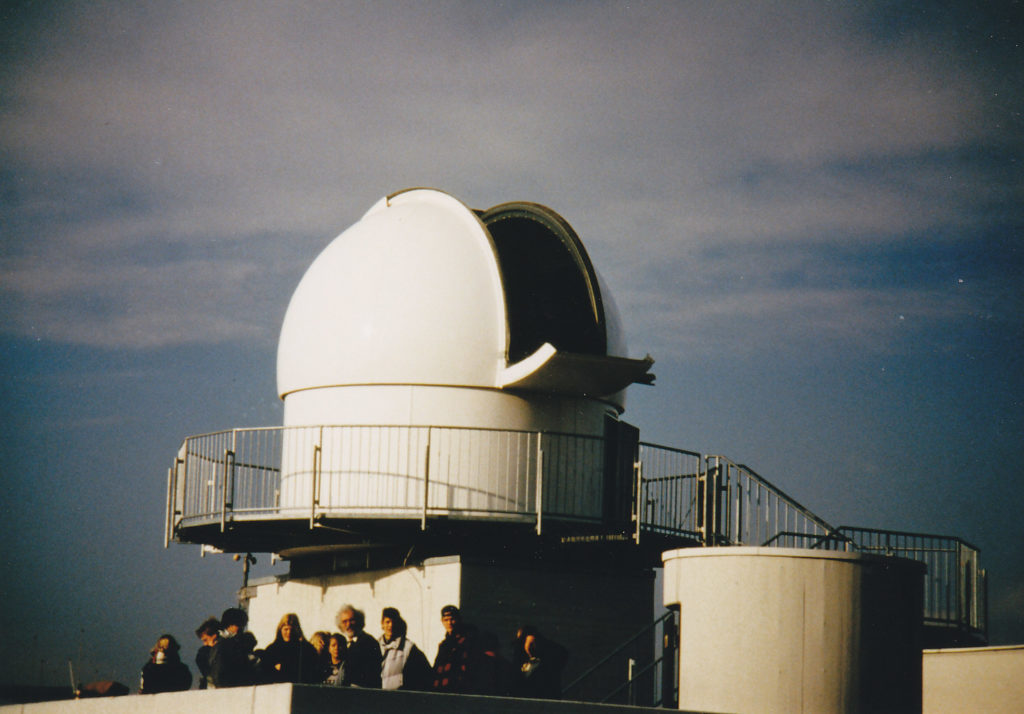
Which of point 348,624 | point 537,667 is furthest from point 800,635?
point 348,624

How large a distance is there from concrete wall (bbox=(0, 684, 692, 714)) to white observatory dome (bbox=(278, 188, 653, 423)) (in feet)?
21.5

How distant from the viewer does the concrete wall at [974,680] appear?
1716cm

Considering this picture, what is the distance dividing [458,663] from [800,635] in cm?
355

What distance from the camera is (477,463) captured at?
1927 cm

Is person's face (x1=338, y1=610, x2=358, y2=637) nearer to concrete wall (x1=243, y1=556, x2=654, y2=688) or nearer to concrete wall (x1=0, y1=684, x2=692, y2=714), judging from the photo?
concrete wall (x1=0, y1=684, x2=692, y2=714)

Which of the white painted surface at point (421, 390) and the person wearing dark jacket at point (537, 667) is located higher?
the white painted surface at point (421, 390)

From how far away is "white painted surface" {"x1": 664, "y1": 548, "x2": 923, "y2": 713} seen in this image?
1443cm

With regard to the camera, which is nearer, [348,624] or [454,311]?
[348,624]

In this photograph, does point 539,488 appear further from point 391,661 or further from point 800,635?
point 391,661

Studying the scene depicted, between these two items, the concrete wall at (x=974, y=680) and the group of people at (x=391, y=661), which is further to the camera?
the concrete wall at (x=974, y=680)

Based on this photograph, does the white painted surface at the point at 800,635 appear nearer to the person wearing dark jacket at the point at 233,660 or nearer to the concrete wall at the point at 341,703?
the concrete wall at the point at 341,703

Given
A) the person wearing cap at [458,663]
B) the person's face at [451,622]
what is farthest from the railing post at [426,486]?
the person wearing cap at [458,663]

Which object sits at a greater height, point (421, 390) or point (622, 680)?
point (421, 390)

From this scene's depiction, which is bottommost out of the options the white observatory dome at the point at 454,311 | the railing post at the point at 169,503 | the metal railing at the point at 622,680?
the metal railing at the point at 622,680
